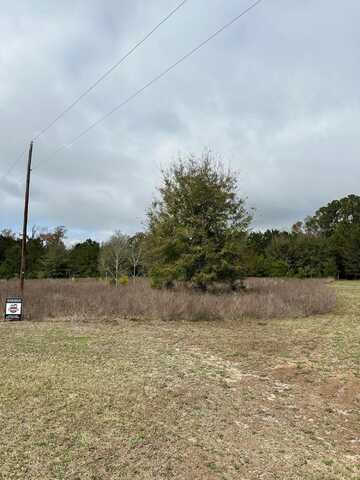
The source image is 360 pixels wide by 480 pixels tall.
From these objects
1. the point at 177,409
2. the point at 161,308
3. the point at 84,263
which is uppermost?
the point at 84,263

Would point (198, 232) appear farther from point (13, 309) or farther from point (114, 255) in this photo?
point (114, 255)

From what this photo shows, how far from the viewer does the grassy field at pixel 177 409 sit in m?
2.74

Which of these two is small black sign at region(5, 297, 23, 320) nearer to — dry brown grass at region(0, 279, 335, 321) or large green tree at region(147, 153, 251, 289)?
dry brown grass at region(0, 279, 335, 321)

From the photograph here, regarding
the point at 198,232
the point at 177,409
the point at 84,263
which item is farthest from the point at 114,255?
the point at 177,409

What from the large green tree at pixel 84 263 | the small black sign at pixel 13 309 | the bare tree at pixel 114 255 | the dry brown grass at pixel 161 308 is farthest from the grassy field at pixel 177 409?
the large green tree at pixel 84 263

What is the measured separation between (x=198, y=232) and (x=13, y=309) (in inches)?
270

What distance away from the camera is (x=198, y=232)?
13.9 m

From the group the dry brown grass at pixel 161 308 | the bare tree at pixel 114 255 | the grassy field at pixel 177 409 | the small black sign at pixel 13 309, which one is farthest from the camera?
the bare tree at pixel 114 255

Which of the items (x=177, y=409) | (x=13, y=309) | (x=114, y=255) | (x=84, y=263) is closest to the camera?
(x=177, y=409)

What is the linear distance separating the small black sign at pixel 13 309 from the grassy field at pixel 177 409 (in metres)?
2.52

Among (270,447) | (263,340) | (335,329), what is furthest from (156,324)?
(270,447)

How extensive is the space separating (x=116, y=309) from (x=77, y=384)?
6375 millimetres

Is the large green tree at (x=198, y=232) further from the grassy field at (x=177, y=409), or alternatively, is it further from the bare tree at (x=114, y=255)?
the bare tree at (x=114, y=255)

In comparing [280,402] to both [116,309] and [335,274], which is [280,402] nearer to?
[116,309]
